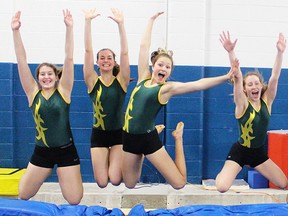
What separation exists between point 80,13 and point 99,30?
36 cm

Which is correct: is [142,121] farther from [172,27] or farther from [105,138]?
[172,27]

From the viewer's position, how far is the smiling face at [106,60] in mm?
3998

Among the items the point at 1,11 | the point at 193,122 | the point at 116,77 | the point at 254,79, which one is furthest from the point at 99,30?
the point at 254,79

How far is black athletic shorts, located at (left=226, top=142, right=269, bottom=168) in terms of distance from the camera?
4.00 metres

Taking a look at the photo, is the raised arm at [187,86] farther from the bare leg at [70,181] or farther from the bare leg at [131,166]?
the bare leg at [70,181]

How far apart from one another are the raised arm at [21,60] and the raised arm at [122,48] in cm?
81

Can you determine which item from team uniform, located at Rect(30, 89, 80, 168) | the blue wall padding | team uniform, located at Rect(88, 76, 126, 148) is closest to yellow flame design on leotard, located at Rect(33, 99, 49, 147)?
team uniform, located at Rect(30, 89, 80, 168)

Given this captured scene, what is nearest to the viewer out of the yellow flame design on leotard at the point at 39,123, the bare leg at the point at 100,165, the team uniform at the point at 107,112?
the yellow flame design on leotard at the point at 39,123

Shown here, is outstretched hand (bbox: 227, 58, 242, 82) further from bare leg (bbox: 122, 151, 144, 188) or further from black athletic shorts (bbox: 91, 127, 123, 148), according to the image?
black athletic shorts (bbox: 91, 127, 123, 148)

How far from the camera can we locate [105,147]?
4.17 metres

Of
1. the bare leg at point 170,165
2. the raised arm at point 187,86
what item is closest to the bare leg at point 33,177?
the bare leg at point 170,165

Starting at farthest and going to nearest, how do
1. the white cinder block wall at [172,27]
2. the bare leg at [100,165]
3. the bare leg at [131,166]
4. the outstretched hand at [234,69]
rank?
1. the white cinder block wall at [172,27]
2. the bare leg at [100,165]
3. the bare leg at [131,166]
4. the outstretched hand at [234,69]

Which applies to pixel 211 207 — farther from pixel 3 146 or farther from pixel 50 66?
pixel 3 146

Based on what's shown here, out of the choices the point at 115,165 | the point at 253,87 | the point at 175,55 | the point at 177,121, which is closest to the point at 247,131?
the point at 253,87
